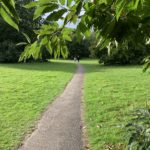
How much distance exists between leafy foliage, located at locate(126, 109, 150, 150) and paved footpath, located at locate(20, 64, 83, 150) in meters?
3.58

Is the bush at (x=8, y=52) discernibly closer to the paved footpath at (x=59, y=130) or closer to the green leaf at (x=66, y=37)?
the paved footpath at (x=59, y=130)

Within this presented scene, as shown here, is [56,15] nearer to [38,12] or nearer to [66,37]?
[38,12]

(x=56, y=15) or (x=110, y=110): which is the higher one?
(x=56, y=15)

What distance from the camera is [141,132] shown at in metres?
A: 3.40

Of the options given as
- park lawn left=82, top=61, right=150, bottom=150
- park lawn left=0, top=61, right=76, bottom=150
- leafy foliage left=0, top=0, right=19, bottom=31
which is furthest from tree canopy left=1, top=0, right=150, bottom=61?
park lawn left=0, top=61, right=76, bottom=150

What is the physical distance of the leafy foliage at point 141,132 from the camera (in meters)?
3.16

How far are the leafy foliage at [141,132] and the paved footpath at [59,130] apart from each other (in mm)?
3579

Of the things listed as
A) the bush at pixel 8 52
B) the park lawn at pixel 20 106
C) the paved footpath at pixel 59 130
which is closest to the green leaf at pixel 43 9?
the paved footpath at pixel 59 130

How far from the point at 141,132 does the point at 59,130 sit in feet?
17.0

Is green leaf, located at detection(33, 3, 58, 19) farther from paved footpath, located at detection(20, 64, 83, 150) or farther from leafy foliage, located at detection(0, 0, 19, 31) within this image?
paved footpath, located at detection(20, 64, 83, 150)

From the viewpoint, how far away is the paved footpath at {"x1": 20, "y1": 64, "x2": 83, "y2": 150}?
23.6ft

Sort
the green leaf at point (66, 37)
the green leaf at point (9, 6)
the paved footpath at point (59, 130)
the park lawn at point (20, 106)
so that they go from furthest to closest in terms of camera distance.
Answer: the park lawn at point (20, 106), the paved footpath at point (59, 130), the green leaf at point (66, 37), the green leaf at point (9, 6)

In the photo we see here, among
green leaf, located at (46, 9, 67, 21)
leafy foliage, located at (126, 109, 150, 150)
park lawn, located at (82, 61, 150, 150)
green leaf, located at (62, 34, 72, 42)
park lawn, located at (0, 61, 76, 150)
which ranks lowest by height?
park lawn, located at (0, 61, 76, 150)

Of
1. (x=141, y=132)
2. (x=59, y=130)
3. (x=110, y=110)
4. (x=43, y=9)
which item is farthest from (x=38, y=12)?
(x=110, y=110)
